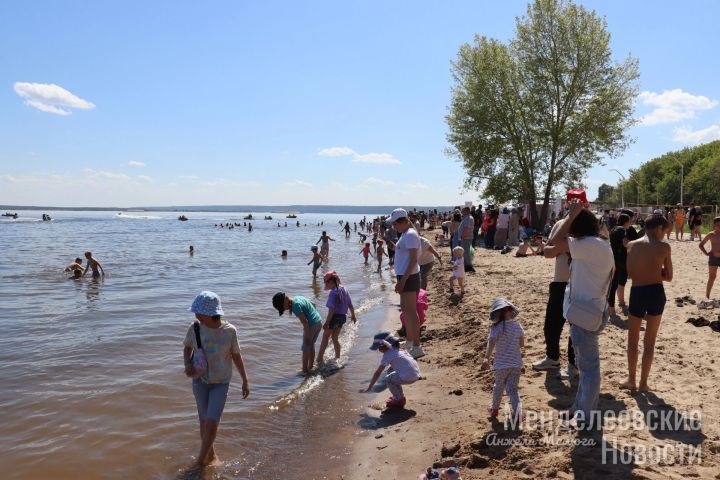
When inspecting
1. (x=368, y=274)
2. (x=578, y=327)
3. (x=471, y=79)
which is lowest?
(x=368, y=274)

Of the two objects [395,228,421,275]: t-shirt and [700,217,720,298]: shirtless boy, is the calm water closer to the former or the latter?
[395,228,421,275]: t-shirt

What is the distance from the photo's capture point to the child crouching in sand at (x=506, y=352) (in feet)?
15.5

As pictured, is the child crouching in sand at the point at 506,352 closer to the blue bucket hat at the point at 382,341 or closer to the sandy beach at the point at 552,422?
the sandy beach at the point at 552,422

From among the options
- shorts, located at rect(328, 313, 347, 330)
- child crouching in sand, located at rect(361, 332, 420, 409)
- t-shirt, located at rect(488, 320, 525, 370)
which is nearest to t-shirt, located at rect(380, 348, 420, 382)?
child crouching in sand, located at rect(361, 332, 420, 409)

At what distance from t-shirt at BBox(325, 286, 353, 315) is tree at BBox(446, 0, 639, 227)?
24.2m

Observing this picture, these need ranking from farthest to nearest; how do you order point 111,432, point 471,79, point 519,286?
point 471,79 → point 519,286 → point 111,432

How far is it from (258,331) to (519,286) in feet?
20.7

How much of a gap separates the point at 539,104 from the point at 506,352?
26615mm

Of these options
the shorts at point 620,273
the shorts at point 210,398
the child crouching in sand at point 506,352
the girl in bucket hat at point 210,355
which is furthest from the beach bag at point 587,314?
the shorts at point 620,273

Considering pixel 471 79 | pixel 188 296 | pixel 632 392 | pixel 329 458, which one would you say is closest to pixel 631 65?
pixel 471 79

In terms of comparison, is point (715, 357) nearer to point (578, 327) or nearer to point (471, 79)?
point (578, 327)

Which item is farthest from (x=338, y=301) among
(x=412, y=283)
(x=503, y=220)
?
(x=503, y=220)

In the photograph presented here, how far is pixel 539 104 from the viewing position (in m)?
28.2

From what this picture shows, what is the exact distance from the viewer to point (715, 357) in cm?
602
